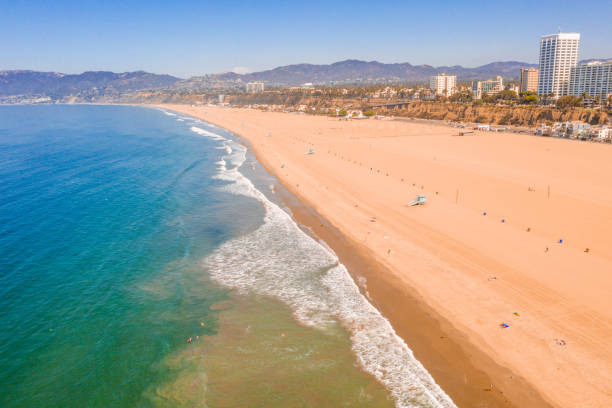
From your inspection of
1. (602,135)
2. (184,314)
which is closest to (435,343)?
(184,314)

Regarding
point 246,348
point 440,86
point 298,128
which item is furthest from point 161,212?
point 440,86

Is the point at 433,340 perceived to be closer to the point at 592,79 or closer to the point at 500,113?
the point at 500,113

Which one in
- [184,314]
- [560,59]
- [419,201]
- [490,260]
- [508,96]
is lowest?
[184,314]

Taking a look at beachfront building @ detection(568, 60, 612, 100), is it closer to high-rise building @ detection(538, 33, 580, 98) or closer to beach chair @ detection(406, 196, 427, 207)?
high-rise building @ detection(538, 33, 580, 98)

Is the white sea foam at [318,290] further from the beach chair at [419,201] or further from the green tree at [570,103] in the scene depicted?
the green tree at [570,103]

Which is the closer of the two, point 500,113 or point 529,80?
point 500,113

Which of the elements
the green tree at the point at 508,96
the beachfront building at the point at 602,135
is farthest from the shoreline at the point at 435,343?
the green tree at the point at 508,96

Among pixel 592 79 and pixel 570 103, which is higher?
pixel 592 79
